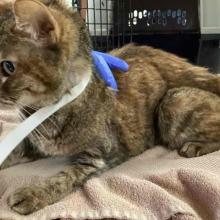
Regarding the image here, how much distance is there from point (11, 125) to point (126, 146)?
56 cm

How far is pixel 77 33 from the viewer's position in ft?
5.49

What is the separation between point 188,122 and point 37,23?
29.8 inches

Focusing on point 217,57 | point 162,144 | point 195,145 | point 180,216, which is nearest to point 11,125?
point 162,144

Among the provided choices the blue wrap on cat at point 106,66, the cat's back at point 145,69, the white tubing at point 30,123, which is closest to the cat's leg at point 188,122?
the cat's back at point 145,69

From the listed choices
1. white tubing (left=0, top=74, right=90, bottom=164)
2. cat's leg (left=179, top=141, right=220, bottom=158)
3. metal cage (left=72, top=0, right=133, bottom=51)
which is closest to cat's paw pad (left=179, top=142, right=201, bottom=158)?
cat's leg (left=179, top=141, right=220, bottom=158)

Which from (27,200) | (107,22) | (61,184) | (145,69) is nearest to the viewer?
(27,200)

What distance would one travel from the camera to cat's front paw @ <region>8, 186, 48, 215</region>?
1426mm

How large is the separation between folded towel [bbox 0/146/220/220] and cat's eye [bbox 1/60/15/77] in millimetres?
373

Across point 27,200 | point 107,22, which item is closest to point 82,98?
point 27,200

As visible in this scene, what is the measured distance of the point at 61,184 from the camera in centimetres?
157

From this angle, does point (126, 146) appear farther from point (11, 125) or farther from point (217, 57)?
point (217, 57)

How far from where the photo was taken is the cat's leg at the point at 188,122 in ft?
6.31

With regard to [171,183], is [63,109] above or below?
above

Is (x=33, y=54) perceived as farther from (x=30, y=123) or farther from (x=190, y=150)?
(x=190, y=150)
